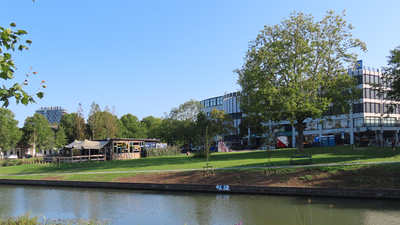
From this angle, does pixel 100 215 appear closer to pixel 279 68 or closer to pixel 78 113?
pixel 279 68

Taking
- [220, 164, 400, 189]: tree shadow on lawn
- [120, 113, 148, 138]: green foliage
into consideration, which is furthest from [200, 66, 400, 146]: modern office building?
[220, 164, 400, 189]: tree shadow on lawn

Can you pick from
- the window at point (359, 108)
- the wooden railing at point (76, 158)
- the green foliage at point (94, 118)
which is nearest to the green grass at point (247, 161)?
the wooden railing at point (76, 158)

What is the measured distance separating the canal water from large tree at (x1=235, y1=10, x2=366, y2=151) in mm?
18273

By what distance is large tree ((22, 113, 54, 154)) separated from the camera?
78.8 metres

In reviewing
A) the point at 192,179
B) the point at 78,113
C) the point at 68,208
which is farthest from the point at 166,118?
the point at 68,208

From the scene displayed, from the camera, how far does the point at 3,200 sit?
20219mm

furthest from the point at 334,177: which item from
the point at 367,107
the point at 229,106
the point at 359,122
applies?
the point at 229,106

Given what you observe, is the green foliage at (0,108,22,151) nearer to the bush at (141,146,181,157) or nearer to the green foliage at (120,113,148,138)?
the green foliage at (120,113,148,138)

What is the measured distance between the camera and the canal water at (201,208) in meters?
13.7

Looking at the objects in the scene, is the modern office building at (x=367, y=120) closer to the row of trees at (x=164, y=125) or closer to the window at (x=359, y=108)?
the window at (x=359, y=108)

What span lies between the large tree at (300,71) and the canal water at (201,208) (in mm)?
18273

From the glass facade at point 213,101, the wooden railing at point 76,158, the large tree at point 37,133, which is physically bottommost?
the wooden railing at point 76,158

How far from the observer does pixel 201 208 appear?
16438 millimetres

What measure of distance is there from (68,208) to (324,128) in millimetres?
71868
